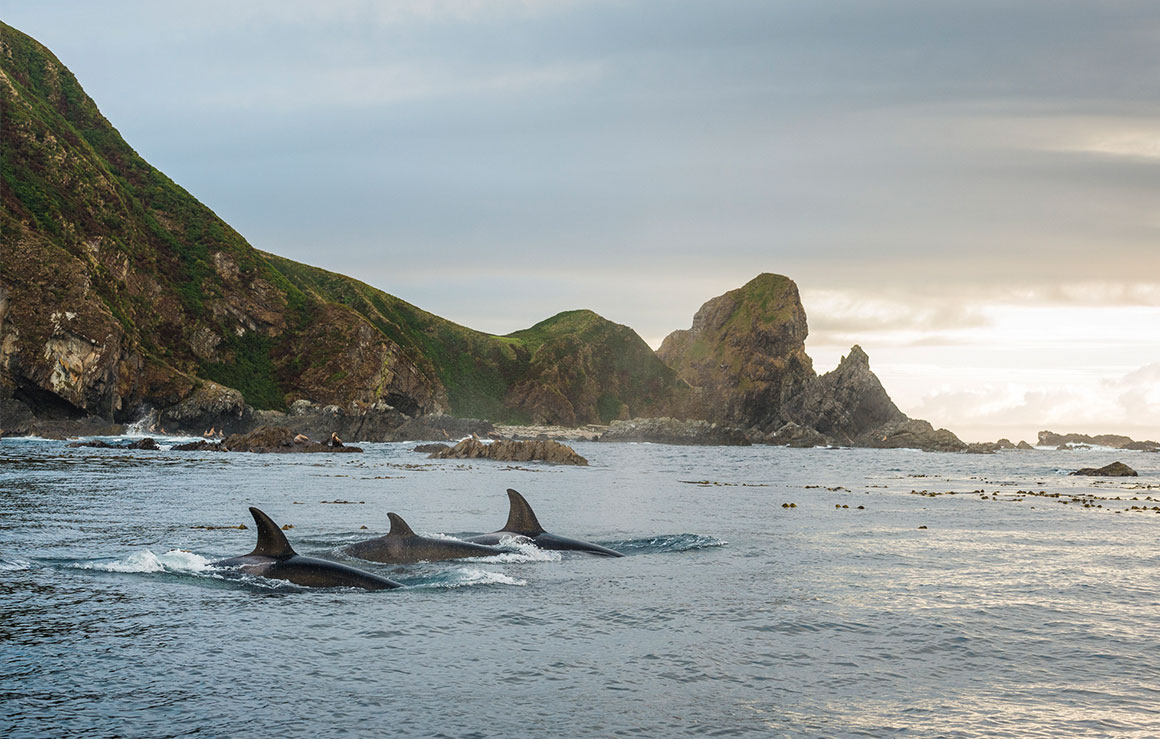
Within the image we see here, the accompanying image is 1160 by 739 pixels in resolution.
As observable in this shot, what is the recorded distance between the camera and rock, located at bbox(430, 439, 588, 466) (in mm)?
87375

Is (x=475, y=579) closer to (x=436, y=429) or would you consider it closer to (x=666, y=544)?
(x=666, y=544)

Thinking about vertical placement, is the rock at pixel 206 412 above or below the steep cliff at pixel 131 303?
below

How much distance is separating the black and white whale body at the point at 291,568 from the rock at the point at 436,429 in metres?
129

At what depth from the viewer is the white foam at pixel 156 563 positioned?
18562 millimetres

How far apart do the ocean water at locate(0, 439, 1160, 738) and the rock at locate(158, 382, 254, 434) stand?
349ft

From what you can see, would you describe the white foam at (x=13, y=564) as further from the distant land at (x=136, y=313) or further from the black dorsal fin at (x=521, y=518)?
the distant land at (x=136, y=313)

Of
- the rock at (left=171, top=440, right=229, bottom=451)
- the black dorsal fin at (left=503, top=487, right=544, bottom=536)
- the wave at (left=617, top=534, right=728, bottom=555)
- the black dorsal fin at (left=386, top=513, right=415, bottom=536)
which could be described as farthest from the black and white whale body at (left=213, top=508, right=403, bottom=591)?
the rock at (left=171, top=440, right=229, bottom=451)

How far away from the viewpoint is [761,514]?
37.8 metres

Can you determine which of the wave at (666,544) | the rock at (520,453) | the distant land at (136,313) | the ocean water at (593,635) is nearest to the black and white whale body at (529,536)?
the ocean water at (593,635)

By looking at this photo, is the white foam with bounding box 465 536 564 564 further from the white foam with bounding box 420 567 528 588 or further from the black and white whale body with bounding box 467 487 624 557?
the white foam with bounding box 420 567 528 588

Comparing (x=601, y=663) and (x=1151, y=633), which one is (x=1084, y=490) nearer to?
(x=1151, y=633)

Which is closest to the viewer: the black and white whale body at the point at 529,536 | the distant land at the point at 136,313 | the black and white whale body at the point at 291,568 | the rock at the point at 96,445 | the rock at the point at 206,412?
the black and white whale body at the point at 291,568

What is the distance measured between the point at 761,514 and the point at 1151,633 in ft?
75.3

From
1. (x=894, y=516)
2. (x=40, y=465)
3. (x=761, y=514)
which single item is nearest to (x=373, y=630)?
(x=761, y=514)
